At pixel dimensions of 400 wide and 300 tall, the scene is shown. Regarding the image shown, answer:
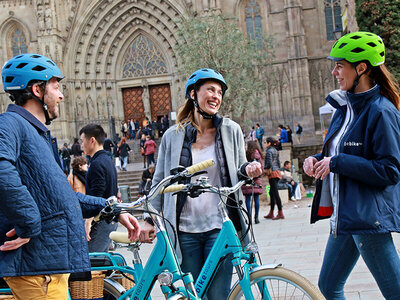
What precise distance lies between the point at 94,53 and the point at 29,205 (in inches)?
1215

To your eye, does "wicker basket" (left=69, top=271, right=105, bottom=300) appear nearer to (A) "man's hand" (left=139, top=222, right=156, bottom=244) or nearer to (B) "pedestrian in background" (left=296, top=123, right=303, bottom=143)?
(A) "man's hand" (left=139, top=222, right=156, bottom=244)

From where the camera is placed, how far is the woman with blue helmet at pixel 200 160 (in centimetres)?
338

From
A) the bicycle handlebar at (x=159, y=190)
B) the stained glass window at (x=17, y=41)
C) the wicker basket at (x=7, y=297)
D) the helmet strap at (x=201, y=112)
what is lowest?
the wicker basket at (x=7, y=297)

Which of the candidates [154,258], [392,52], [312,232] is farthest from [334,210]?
[392,52]

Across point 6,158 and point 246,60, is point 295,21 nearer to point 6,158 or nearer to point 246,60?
point 246,60

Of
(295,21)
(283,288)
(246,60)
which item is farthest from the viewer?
(295,21)

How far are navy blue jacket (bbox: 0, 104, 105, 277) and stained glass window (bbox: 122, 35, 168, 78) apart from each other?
97.9 ft

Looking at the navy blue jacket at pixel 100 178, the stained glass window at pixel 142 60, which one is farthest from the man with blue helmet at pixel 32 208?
the stained glass window at pixel 142 60

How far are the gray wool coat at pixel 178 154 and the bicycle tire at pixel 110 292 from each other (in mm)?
545

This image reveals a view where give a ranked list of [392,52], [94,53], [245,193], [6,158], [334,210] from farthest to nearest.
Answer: [94,53] → [392,52] → [245,193] → [334,210] → [6,158]

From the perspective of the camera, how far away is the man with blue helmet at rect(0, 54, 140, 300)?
2285mm

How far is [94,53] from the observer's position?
31891 mm

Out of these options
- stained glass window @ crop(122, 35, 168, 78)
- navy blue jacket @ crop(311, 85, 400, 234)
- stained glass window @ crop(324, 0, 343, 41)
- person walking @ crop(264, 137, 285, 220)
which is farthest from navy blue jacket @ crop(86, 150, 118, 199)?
stained glass window @ crop(122, 35, 168, 78)

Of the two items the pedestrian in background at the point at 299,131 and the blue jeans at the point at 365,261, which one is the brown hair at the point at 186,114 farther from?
the pedestrian in background at the point at 299,131
